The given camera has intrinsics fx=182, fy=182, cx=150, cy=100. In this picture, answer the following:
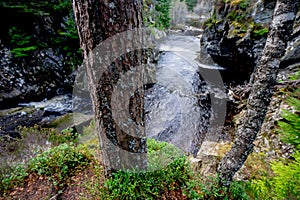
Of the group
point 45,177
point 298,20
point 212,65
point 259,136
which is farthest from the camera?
point 212,65

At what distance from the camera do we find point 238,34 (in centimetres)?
819

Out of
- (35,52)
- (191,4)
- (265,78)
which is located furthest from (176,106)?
(191,4)

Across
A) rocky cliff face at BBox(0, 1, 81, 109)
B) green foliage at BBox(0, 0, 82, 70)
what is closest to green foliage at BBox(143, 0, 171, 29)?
green foliage at BBox(0, 0, 82, 70)

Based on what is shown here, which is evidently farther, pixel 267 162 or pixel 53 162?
pixel 267 162

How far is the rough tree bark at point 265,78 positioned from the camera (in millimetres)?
1644

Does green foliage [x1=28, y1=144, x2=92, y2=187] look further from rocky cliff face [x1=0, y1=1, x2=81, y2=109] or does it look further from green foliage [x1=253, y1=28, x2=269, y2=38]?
green foliage [x1=253, y1=28, x2=269, y2=38]

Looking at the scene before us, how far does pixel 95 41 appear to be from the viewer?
61.9 inches

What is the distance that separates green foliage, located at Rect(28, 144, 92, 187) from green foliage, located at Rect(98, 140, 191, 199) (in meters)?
0.83

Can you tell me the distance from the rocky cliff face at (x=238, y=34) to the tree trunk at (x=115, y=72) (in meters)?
7.51

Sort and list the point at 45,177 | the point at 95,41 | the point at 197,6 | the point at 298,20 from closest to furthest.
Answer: the point at 95,41
the point at 45,177
the point at 298,20
the point at 197,6

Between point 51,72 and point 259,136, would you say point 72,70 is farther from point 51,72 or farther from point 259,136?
point 259,136

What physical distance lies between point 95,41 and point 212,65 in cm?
1103

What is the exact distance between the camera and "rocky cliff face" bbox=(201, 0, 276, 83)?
7473 mm

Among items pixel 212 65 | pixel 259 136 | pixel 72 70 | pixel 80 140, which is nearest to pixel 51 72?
pixel 72 70
